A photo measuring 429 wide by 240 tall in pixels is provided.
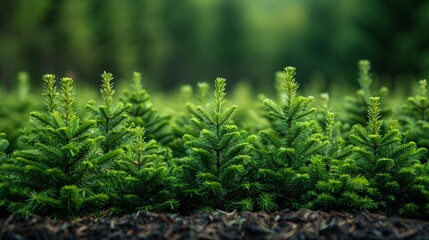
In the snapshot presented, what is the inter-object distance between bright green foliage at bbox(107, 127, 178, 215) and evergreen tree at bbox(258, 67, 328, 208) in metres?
0.80

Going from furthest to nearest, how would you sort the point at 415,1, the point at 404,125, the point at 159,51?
1. the point at 159,51
2. the point at 415,1
3. the point at 404,125

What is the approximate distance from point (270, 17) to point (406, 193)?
4691 cm

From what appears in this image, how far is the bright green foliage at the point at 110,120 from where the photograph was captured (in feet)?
12.1

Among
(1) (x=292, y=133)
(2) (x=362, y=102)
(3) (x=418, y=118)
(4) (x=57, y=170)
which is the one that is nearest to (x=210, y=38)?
(2) (x=362, y=102)

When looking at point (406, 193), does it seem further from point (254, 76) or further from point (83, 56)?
point (254, 76)

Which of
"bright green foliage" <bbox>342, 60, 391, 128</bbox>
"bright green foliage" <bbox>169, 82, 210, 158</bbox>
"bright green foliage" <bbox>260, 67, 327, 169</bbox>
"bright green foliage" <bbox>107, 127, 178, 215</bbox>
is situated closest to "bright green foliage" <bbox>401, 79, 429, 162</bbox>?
"bright green foliage" <bbox>342, 60, 391, 128</bbox>

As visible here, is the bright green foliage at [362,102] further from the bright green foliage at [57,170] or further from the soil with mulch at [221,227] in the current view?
the bright green foliage at [57,170]

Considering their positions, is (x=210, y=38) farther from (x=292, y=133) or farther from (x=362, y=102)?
(x=292, y=133)

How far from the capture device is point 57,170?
10.7 ft

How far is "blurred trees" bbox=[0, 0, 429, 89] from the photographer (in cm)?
2305

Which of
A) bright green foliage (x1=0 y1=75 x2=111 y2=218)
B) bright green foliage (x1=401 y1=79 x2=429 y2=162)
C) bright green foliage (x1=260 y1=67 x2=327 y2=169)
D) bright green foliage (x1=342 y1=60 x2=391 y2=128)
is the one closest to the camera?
bright green foliage (x1=0 y1=75 x2=111 y2=218)

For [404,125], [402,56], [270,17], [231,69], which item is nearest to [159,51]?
[231,69]

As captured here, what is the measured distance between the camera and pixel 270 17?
160 feet

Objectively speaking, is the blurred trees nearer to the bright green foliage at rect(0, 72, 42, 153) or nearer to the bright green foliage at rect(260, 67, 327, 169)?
the bright green foliage at rect(0, 72, 42, 153)
